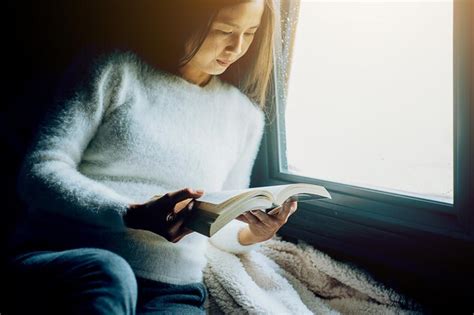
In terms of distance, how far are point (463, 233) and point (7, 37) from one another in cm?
97

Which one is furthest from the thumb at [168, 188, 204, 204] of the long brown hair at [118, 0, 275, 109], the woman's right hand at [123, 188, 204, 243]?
the long brown hair at [118, 0, 275, 109]

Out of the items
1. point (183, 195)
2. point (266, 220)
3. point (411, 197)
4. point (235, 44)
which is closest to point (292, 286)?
point (266, 220)

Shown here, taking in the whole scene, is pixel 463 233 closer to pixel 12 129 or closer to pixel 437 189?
pixel 437 189

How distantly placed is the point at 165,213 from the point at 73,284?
153 mm

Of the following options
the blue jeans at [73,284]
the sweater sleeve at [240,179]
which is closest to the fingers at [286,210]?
the sweater sleeve at [240,179]

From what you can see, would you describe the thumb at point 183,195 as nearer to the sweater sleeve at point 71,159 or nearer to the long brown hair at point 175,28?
the sweater sleeve at point 71,159

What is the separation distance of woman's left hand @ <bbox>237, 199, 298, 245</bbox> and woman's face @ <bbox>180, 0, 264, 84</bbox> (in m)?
0.30

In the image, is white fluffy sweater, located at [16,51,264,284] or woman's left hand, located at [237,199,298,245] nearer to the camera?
white fluffy sweater, located at [16,51,264,284]

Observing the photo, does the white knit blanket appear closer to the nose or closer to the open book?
the open book

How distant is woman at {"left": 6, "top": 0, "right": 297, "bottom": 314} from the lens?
0.59m

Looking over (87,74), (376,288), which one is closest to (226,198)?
(87,74)

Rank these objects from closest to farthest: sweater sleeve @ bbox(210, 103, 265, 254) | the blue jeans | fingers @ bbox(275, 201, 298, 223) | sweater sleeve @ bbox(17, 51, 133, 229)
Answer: the blue jeans < sweater sleeve @ bbox(17, 51, 133, 229) < fingers @ bbox(275, 201, 298, 223) < sweater sleeve @ bbox(210, 103, 265, 254)

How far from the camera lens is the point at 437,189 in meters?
0.85

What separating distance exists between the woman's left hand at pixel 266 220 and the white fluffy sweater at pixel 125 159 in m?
0.07
